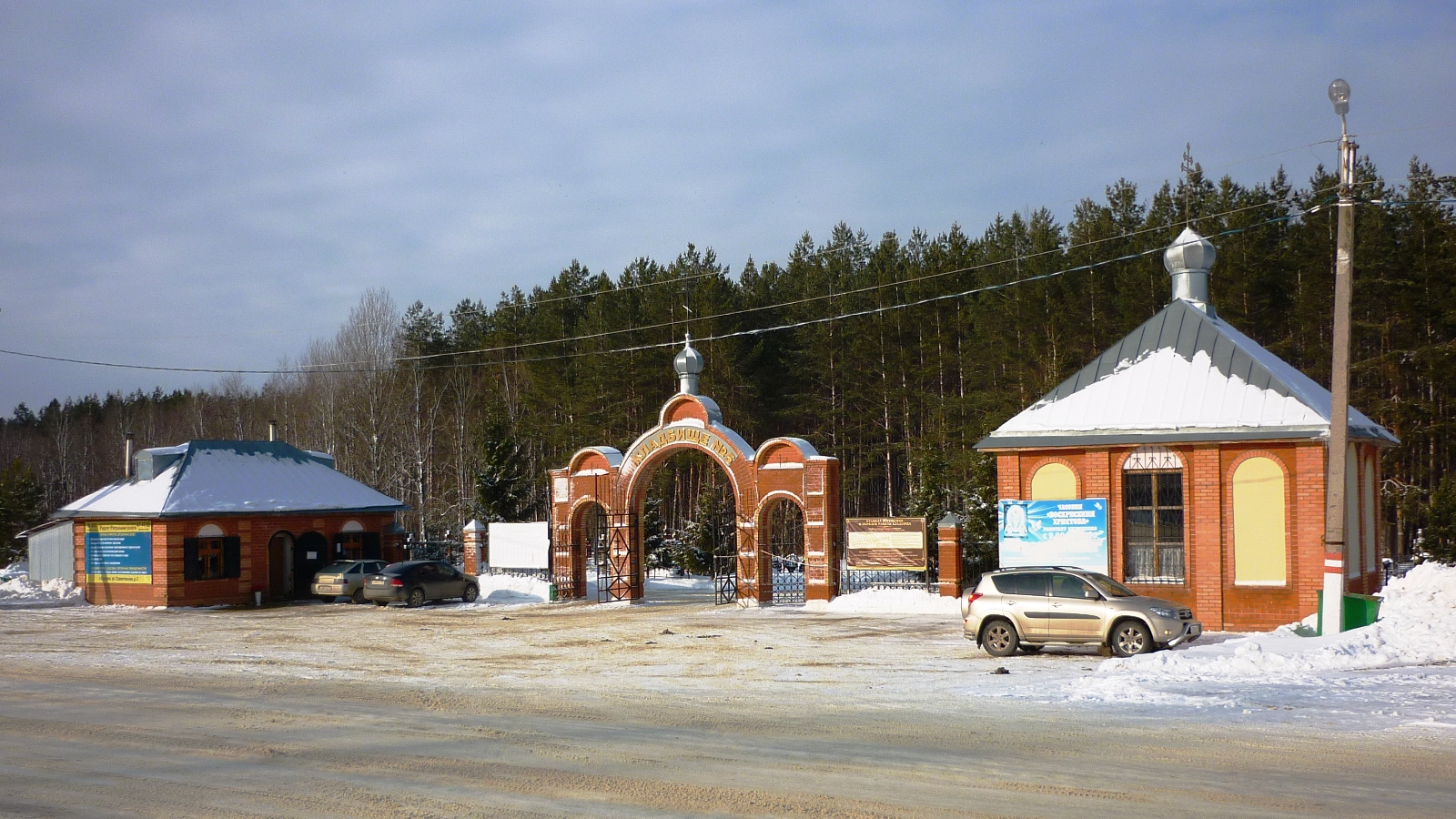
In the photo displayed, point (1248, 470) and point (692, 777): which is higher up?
point (1248, 470)

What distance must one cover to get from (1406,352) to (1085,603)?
27832 mm

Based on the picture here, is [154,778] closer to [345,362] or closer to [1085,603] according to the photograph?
[1085,603]

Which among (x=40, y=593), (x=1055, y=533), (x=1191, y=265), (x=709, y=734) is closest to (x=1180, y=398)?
(x=1055, y=533)

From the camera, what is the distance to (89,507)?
116 ft

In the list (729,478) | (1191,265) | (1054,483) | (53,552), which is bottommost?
(53,552)

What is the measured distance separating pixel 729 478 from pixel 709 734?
70.1ft

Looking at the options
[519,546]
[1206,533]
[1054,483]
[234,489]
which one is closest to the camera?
[1206,533]

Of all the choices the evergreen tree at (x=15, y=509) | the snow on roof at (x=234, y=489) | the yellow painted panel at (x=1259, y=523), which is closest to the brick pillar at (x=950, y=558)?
the yellow painted panel at (x=1259, y=523)

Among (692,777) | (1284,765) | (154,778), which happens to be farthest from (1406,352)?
(154,778)

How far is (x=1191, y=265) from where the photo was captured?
87.6 ft

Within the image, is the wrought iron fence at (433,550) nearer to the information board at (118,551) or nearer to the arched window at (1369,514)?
the information board at (118,551)

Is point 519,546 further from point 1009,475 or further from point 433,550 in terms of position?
point 1009,475

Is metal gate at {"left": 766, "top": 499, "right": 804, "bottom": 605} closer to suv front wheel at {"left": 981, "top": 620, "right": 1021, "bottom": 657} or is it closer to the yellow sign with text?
the yellow sign with text

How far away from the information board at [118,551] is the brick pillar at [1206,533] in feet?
95.0
